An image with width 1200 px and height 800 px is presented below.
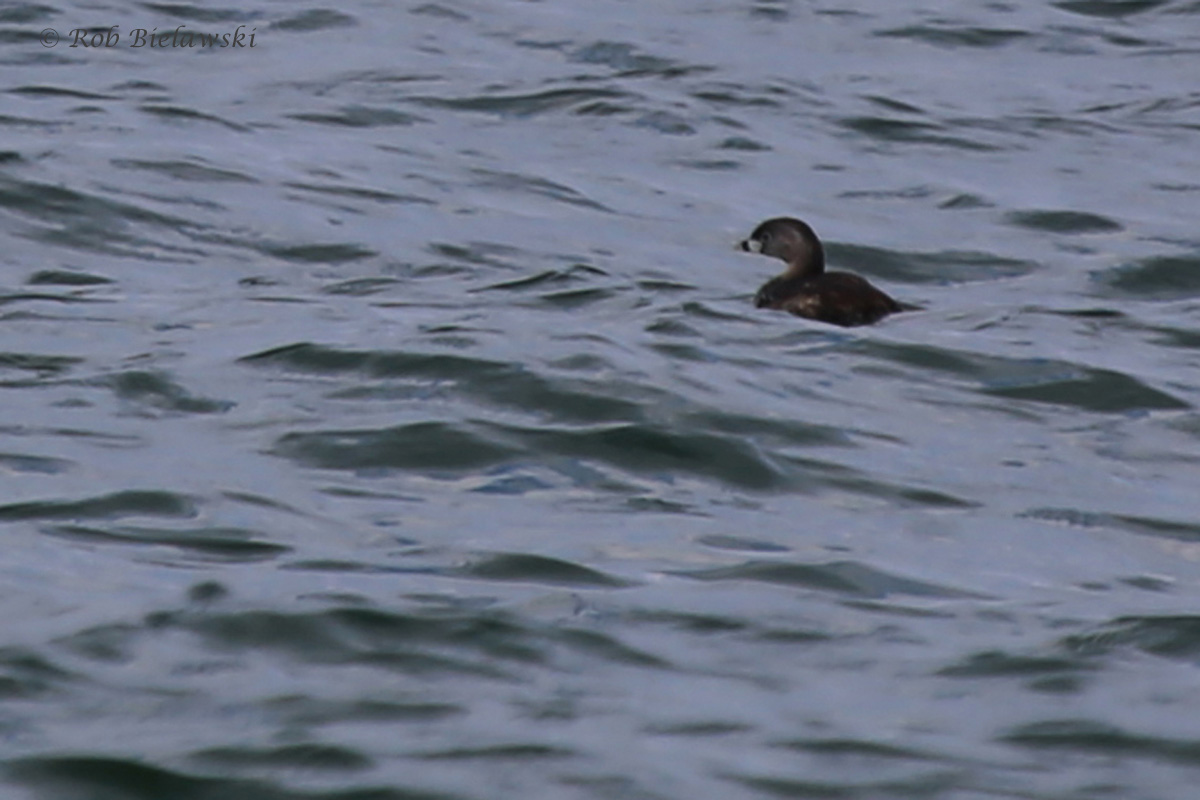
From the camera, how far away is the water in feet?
18.9

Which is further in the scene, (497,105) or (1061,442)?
(497,105)

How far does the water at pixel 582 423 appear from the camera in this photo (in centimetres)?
575

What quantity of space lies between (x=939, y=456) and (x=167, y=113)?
698 cm

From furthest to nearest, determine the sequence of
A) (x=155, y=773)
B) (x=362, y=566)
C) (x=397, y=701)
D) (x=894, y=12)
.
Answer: (x=894, y=12) → (x=362, y=566) → (x=397, y=701) → (x=155, y=773)

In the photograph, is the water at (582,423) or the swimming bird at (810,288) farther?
the swimming bird at (810,288)

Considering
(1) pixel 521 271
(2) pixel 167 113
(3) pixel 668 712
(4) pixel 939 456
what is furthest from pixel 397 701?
(2) pixel 167 113

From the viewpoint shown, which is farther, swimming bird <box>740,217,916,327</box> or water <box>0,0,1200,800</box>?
swimming bird <box>740,217,916,327</box>

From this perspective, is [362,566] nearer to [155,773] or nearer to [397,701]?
[397,701]

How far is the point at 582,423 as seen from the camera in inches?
341

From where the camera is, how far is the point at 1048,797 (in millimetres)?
5410

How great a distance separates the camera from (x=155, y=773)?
5301 mm

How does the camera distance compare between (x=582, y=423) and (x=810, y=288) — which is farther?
(x=810, y=288)

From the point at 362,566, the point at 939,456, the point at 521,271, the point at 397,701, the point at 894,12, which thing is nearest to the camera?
the point at 397,701

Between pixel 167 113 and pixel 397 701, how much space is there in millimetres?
9118
